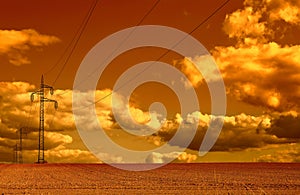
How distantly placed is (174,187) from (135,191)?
4276mm

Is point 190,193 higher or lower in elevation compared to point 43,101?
lower

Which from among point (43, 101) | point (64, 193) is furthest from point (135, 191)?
point (43, 101)

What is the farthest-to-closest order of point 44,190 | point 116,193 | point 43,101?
1. point 43,101
2. point 44,190
3. point 116,193

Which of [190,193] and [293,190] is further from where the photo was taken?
[293,190]

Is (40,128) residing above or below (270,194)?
above

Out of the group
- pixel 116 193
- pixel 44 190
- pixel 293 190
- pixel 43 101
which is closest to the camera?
pixel 116 193

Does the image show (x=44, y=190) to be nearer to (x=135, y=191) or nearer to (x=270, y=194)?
(x=135, y=191)

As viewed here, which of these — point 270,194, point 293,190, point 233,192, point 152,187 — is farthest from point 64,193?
point 293,190

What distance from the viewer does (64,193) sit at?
2988cm

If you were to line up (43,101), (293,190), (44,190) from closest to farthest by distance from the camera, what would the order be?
(44,190), (293,190), (43,101)

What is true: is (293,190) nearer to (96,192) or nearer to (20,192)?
(96,192)

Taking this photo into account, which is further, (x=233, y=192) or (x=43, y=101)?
(x=43, y=101)

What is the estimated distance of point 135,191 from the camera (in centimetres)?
3044

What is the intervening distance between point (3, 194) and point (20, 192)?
1734mm
